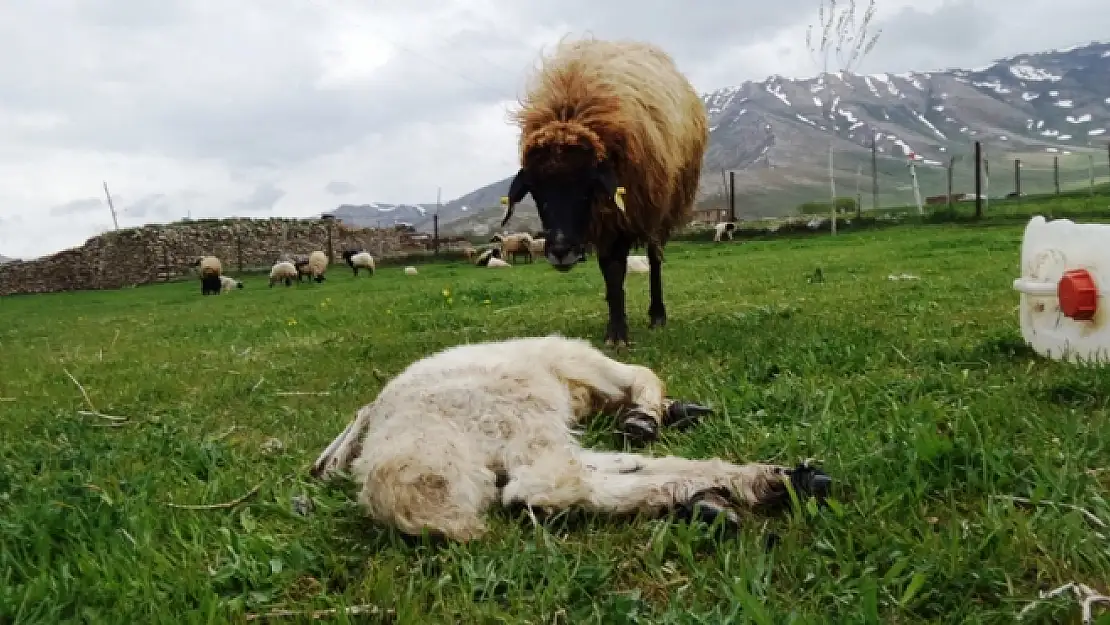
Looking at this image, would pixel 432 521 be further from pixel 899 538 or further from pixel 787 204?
pixel 787 204

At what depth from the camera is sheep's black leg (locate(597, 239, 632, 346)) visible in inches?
267

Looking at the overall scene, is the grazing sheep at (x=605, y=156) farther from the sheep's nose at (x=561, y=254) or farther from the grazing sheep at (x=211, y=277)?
the grazing sheep at (x=211, y=277)

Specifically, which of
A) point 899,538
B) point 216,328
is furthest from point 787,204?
point 899,538

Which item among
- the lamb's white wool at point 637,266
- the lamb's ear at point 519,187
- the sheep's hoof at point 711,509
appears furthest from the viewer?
the lamb's white wool at point 637,266

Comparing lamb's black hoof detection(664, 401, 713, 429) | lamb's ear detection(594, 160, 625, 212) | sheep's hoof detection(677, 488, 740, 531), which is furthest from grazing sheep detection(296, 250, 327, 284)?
sheep's hoof detection(677, 488, 740, 531)

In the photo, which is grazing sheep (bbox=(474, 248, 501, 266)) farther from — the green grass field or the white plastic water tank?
the white plastic water tank

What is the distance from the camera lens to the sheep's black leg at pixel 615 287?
6.79 m

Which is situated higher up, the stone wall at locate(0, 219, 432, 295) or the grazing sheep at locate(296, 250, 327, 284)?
the stone wall at locate(0, 219, 432, 295)

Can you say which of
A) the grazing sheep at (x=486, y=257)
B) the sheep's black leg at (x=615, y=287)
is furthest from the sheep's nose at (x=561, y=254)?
the grazing sheep at (x=486, y=257)

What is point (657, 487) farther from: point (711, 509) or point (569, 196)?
point (569, 196)

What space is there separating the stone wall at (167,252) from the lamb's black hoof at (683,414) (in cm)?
3675

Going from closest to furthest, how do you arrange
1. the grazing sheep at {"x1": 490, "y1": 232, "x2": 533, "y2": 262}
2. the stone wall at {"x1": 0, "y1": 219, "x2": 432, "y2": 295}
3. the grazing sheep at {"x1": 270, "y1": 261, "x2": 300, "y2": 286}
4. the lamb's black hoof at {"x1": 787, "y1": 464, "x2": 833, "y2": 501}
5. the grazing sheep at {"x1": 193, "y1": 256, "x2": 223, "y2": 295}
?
the lamb's black hoof at {"x1": 787, "y1": 464, "x2": 833, "y2": 501} < the grazing sheep at {"x1": 193, "y1": 256, "x2": 223, "y2": 295} < the grazing sheep at {"x1": 270, "y1": 261, "x2": 300, "y2": 286} < the grazing sheep at {"x1": 490, "y1": 232, "x2": 533, "y2": 262} < the stone wall at {"x1": 0, "y1": 219, "x2": 432, "y2": 295}

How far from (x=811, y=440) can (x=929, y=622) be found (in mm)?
1253

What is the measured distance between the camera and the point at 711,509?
7.51 feet
